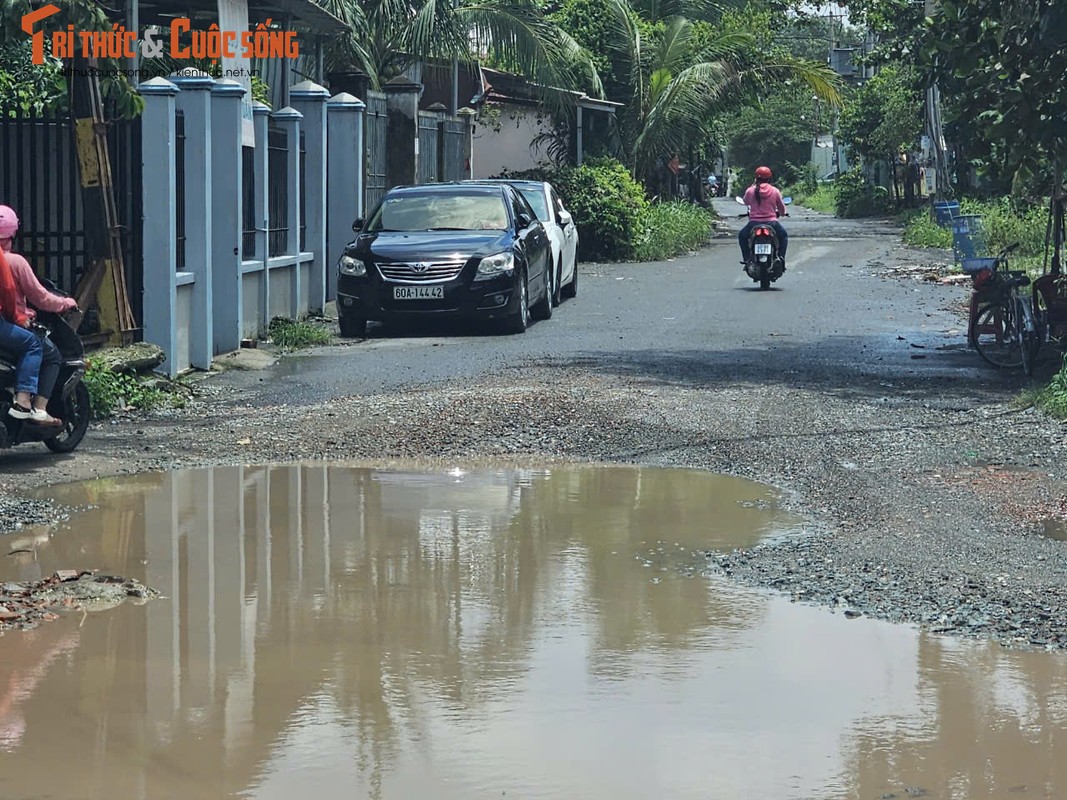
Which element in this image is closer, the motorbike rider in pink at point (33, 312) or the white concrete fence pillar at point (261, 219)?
the motorbike rider in pink at point (33, 312)

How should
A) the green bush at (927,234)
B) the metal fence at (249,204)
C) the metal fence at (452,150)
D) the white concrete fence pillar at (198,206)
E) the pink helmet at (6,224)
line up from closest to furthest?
the pink helmet at (6,224) → the white concrete fence pillar at (198,206) → the metal fence at (249,204) → the metal fence at (452,150) → the green bush at (927,234)

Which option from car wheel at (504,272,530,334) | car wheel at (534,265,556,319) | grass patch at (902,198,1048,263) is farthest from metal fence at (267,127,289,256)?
grass patch at (902,198,1048,263)

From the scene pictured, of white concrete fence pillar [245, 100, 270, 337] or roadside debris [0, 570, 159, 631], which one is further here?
white concrete fence pillar [245, 100, 270, 337]

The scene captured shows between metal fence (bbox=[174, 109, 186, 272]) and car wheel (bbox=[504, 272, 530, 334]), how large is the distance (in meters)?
3.96

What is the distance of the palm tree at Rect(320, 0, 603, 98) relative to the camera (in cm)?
2539

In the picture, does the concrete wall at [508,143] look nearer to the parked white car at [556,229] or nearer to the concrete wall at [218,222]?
the parked white car at [556,229]

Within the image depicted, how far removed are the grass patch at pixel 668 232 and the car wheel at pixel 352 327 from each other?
44.8 ft

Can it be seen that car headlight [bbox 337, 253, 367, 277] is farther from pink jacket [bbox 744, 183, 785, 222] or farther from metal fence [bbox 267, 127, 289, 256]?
pink jacket [bbox 744, 183, 785, 222]

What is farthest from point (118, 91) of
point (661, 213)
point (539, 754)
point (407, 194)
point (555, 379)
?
point (661, 213)

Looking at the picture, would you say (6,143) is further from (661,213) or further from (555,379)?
(661,213)

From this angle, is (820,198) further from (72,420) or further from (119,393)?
(72,420)

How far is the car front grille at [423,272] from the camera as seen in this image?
54.0 ft

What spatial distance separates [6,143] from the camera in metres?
12.1

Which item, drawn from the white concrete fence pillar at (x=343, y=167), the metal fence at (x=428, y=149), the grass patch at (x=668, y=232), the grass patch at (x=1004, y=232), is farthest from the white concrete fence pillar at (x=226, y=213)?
the grass patch at (x=668, y=232)
